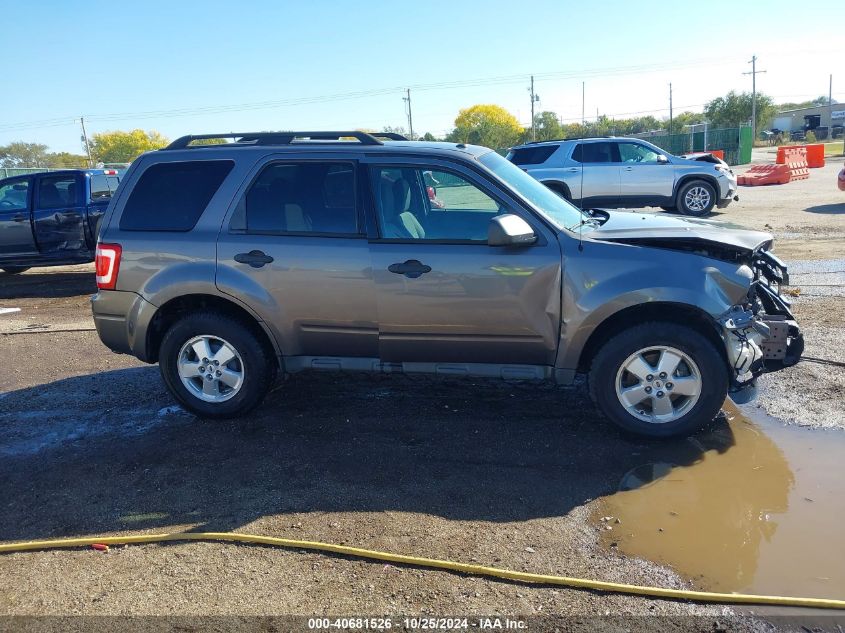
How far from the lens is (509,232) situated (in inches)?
167

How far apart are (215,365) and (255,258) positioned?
34.5 inches

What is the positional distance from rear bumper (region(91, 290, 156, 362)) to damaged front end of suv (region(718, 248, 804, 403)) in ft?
13.1

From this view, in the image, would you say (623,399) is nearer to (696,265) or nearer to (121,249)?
(696,265)

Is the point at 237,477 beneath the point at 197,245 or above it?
beneath

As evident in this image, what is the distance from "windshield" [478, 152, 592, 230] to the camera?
Result: 461 centimetres

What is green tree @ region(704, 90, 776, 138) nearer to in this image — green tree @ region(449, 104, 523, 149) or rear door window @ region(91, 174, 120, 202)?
green tree @ region(449, 104, 523, 149)

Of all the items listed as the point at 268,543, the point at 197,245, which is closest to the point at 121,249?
the point at 197,245

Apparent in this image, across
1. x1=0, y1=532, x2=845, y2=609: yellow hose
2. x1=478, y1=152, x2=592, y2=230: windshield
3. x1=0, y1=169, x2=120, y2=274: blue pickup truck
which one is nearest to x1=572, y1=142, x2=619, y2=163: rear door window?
x1=0, y1=169, x2=120, y2=274: blue pickup truck

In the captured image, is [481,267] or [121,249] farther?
[121,249]

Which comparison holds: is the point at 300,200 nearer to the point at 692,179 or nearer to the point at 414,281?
the point at 414,281

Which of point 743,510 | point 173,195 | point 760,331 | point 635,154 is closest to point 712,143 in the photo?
point 635,154

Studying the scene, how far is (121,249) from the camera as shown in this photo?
496cm

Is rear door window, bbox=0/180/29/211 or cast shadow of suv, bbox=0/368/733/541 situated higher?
rear door window, bbox=0/180/29/211

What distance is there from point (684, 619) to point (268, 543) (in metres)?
2.00
